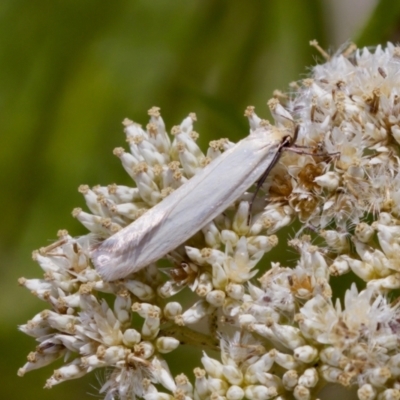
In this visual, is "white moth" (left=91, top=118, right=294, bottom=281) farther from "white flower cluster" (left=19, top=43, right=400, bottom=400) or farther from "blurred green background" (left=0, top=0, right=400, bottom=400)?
"blurred green background" (left=0, top=0, right=400, bottom=400)

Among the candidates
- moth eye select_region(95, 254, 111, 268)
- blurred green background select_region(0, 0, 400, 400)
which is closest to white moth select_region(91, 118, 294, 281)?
moth eye select_region(95, 254, 111, 268)

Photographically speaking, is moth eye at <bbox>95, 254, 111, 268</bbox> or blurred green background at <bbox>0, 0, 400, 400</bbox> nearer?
moth eye at <bbox>95, 254, 111, 268</bbox>

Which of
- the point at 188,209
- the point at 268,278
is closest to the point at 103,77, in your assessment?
the point at 188,209

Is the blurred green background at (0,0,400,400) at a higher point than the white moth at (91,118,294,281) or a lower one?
higher

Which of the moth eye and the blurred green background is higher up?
A: the blurred green background

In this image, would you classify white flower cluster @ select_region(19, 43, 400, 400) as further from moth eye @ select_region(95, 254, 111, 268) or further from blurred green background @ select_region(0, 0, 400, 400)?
blurred green background @ select_region(0, 0, 400, 400)

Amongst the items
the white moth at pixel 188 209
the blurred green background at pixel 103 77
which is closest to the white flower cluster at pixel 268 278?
the white moth at pixel 188 209

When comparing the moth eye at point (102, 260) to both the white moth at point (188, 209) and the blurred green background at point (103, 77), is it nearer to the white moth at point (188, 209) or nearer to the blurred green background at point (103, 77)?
the white moth at point (188, 209)
